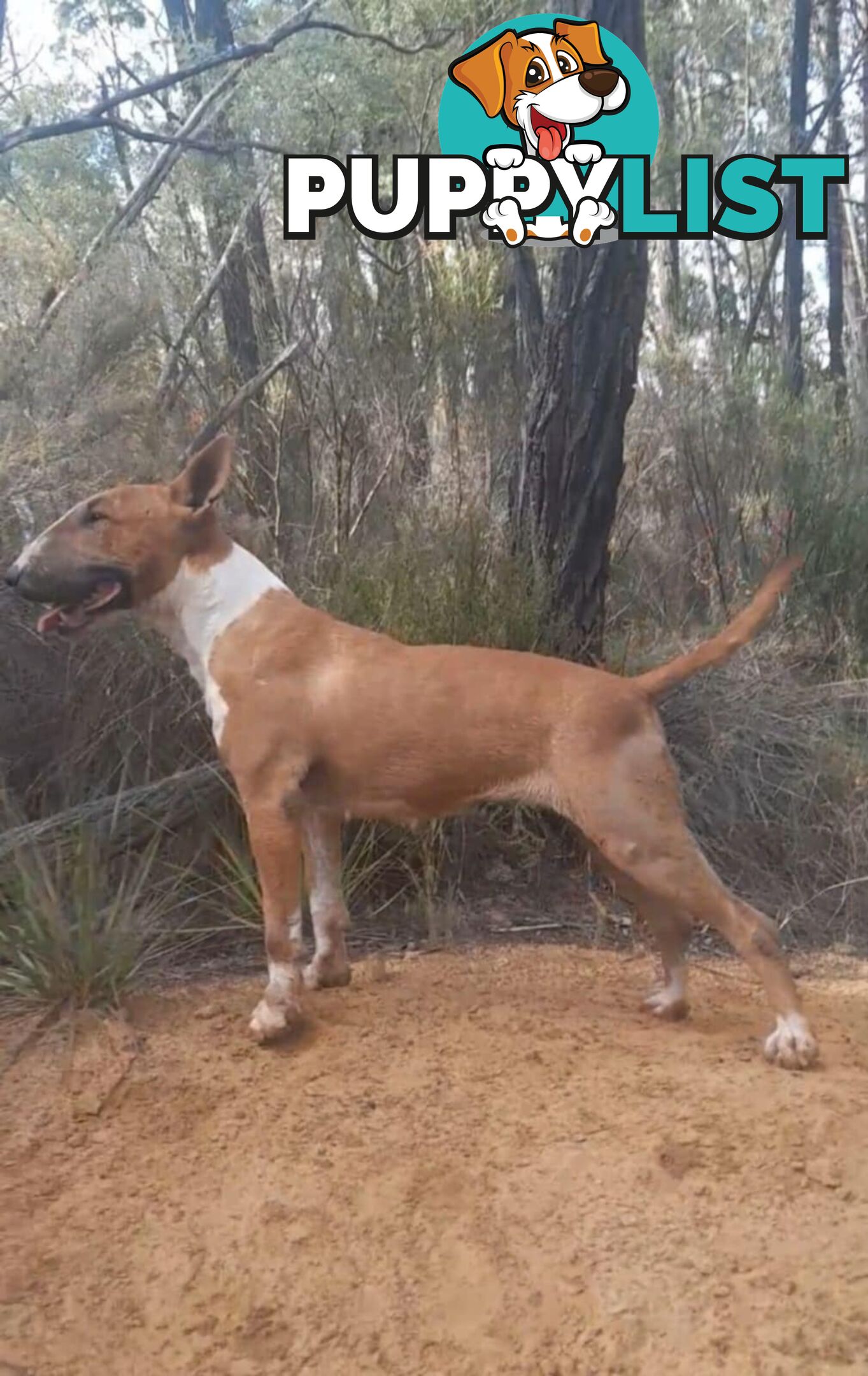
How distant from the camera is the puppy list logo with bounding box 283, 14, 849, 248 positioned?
6082mm

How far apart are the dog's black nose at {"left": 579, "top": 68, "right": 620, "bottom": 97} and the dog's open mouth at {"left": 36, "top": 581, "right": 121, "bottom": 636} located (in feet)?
13.1

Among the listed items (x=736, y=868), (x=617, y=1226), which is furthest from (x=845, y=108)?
(x=617, y=1226)

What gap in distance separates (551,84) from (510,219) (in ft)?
2.38

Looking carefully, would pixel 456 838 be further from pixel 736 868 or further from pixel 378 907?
pixel 736 868

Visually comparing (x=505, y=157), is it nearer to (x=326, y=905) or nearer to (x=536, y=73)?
(x=536, y=73)

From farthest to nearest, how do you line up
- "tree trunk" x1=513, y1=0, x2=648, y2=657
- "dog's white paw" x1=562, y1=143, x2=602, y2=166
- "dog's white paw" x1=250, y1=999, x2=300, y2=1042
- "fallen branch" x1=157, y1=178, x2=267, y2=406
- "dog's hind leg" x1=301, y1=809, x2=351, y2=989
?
"fallen branch" x1=157, y1=178, x2=267, y2=406 → "tree trunk" x1=513, y1=0, x2=648, y2=657 → "dog's white paw" x1=562, y1=143, x2=602, y2=166 → "dog's hind leg" x1=301, y1=809, x2=351, y2=989 → "dog's white paw" x1=250, y1=999, x2=300, y2=1042

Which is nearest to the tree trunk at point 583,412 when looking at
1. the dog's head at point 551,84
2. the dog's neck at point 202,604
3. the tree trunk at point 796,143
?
the dog's head at point 551,84

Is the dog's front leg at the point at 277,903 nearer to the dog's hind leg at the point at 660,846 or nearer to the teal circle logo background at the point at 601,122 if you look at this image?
the dog's hind leg at the point at 660,846

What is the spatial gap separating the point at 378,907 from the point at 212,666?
1.71 m

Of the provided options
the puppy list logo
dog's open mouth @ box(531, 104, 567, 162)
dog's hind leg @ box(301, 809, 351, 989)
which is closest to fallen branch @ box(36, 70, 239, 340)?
the puppy list logo

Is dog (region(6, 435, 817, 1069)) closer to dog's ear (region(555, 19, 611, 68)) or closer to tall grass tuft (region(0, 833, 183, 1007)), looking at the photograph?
tall grass tuft (region(0, 833, 183, 1007))

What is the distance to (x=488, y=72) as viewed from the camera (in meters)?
6.54

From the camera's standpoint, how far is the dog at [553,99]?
596 cm

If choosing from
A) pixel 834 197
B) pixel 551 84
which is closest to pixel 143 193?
pixel 551 84
